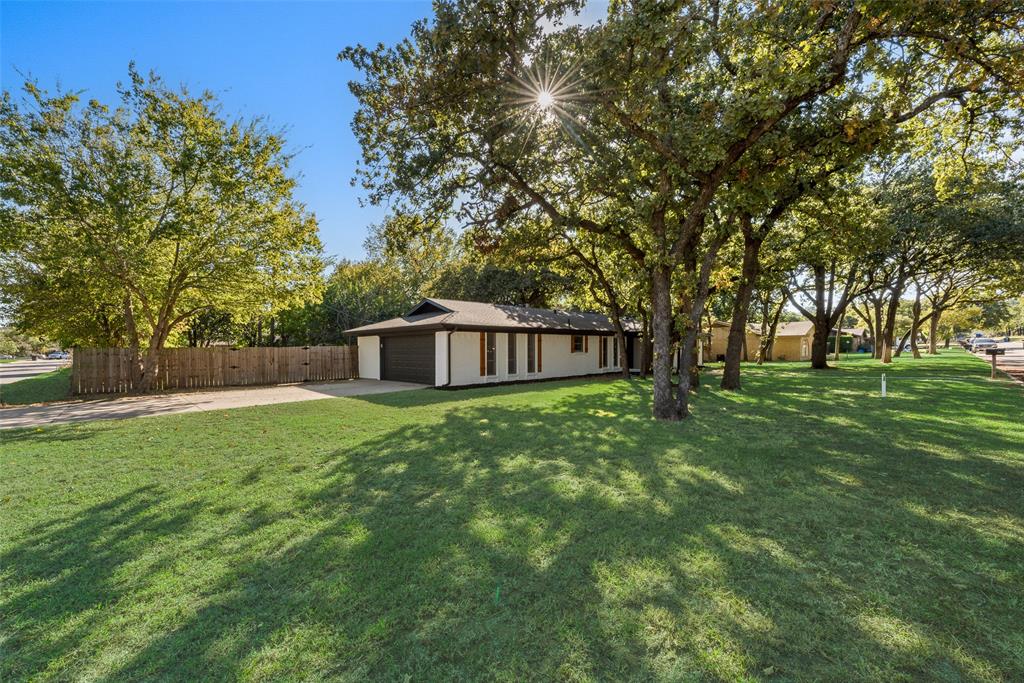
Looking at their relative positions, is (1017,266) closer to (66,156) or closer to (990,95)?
(990,95)

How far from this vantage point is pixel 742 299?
13109 millimetres

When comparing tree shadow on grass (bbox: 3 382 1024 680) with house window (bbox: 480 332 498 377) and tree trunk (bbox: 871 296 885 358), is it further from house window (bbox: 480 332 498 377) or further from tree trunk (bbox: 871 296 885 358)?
tree trunk (bbox: 871 296 885 358)

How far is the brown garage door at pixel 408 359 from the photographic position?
614 inches

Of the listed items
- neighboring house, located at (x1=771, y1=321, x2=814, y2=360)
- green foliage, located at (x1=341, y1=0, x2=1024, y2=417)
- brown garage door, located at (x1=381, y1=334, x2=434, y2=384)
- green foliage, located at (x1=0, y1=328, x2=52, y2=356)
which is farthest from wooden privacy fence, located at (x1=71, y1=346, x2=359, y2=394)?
green foliage, located at (x1=0, y1=328, x2=52, y2=356)

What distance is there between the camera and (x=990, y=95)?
7.98 m

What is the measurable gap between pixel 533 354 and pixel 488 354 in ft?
7.63

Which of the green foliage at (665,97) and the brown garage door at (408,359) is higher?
the green foliage at (665,97)

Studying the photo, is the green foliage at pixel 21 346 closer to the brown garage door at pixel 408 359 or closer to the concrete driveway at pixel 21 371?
the concrete driveway at pixel 21 371

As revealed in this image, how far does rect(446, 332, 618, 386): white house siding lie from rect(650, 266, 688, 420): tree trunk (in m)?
7.81

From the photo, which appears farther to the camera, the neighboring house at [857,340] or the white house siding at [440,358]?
the neighboring house at [857,340]

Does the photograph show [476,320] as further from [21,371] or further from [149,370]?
[21,371]

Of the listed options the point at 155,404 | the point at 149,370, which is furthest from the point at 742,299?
the point at 149,370

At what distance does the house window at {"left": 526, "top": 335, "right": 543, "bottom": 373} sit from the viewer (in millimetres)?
17375

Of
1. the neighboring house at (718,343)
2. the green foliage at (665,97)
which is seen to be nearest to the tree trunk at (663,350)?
the green foliage at (665,97)
